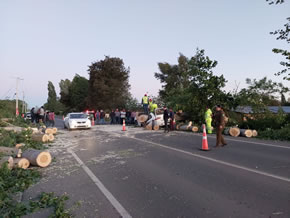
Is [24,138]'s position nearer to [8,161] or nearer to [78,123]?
[8,161]

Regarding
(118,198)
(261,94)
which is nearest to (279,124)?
(261,94)

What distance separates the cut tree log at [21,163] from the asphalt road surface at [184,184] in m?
1.50

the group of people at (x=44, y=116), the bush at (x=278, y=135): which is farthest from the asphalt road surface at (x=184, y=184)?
the group of people at (x=44, y=116)

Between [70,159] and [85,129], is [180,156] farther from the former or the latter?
[85,129]

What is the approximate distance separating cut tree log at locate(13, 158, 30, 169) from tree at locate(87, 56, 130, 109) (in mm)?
37266

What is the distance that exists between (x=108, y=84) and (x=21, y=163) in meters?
40.6

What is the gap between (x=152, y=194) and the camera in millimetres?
4859

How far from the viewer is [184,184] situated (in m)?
5.42

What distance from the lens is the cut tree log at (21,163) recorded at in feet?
23.0

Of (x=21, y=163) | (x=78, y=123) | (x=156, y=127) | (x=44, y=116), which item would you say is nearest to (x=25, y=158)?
(x=21, y=163)

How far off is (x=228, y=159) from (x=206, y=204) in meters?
3.87

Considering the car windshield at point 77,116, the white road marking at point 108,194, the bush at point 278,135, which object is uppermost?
the car windshield at point 77,116

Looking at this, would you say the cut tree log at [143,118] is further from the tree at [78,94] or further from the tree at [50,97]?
the tree at [50,97]

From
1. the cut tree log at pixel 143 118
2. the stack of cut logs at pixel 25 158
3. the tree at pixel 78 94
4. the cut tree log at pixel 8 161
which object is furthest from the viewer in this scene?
the tree at pixel 78 94
